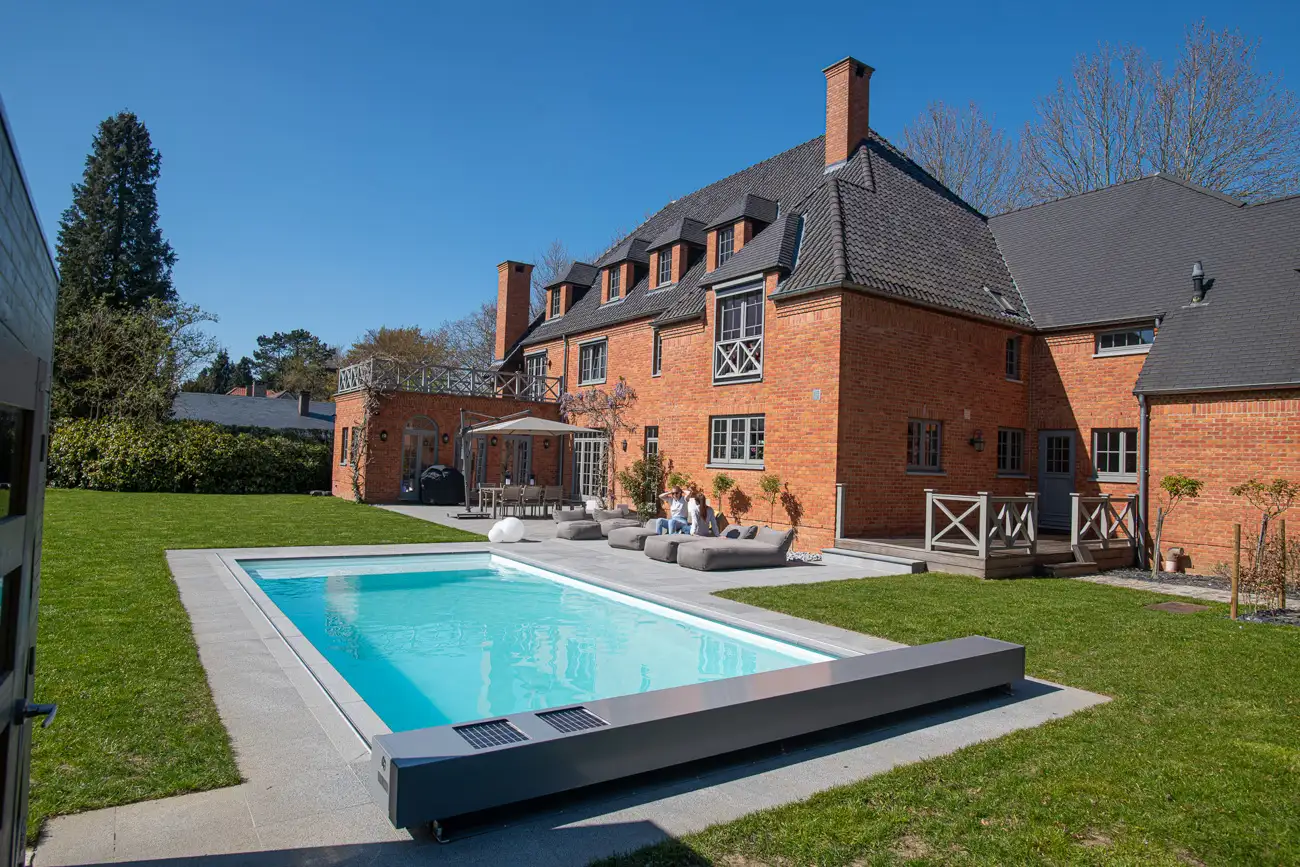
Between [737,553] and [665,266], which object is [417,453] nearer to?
[665,266]

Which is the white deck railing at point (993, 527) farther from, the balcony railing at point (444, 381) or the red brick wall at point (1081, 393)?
the balcony railing at point (444, 381)

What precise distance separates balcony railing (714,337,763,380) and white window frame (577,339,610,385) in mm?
5802

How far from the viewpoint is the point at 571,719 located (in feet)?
13.2

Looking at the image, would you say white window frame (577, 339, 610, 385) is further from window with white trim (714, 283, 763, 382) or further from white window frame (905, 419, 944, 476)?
white window frame (905, 419, 944, 476)

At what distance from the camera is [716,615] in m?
8.12

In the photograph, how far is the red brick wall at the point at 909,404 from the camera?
14.2 m

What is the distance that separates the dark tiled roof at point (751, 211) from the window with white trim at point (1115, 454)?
28.6 feet

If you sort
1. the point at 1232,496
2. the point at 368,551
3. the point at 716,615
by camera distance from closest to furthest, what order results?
the point at 716,615, the point at 368,551, the point at 1232,496

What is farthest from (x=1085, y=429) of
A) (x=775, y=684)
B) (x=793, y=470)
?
(x=775, y=684)

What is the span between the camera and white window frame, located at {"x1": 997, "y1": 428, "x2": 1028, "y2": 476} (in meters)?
16.9

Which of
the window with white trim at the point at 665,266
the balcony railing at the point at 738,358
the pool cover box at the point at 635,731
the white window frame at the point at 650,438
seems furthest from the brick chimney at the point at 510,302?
the pool cover box at the point at 635,731

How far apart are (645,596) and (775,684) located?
4847 mm

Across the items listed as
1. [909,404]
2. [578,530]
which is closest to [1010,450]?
[909,404]

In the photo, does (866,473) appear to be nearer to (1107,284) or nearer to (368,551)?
(1107,284)
